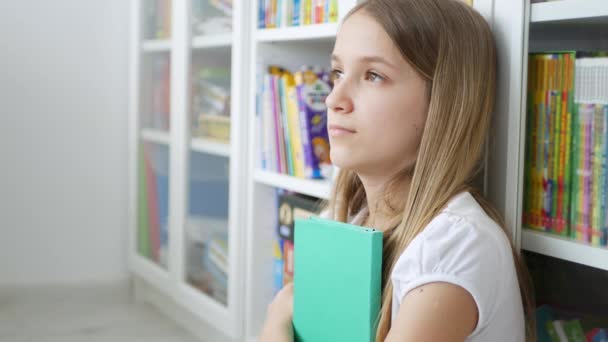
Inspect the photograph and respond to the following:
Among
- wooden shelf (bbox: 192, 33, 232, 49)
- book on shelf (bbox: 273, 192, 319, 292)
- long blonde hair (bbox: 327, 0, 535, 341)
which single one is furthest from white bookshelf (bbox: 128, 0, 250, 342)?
long blonde hair (bbox: 327, 0, 535, 341)

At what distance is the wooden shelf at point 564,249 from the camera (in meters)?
0.96

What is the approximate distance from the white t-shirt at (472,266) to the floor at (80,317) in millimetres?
1393

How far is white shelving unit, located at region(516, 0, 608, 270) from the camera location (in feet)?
3.15

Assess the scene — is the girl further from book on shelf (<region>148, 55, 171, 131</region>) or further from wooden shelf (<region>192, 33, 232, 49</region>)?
book on shelf (<region>148, 55, 171, 131</region>)

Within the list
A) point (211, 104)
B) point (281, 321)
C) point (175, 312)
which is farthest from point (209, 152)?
point (281, 321)

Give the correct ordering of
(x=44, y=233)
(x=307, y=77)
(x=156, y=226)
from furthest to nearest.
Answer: (x=44, y=233) < (x=156, y=226) < (x=307, y=77)

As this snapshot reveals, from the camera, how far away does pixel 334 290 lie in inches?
41.5

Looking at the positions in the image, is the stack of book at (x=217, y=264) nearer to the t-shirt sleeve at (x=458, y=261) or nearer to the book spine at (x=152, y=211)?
the book spine at (x=152, y=211)

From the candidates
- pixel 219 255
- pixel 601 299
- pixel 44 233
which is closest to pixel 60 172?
pixel 44 233

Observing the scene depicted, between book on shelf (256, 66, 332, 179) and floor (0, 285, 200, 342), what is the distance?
2.59 feet

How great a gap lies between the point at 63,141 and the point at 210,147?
0.85 m

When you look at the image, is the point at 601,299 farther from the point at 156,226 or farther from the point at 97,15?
the point at 97,15

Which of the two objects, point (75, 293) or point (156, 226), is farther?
point (75, 293)

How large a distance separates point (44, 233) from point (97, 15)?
0.82 metres
